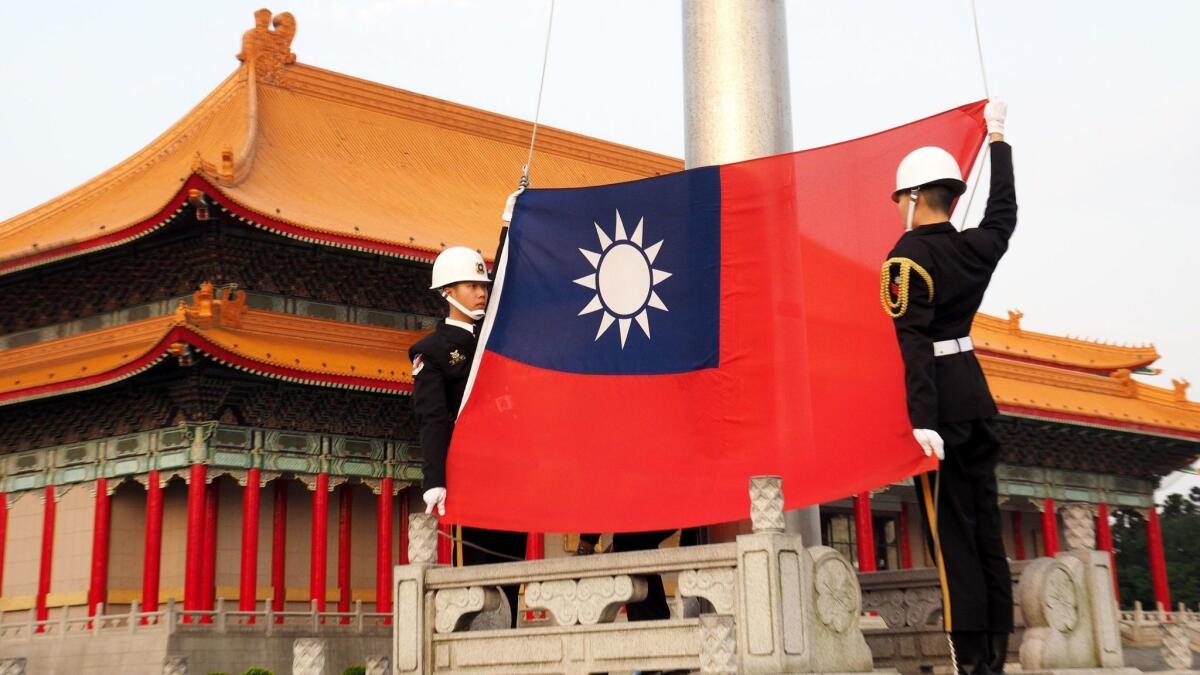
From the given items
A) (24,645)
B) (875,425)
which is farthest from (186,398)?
(875,425)

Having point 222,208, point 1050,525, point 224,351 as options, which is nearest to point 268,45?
point 222,208

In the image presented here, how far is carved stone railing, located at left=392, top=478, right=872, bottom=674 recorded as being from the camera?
642cm

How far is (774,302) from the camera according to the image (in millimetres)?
7984

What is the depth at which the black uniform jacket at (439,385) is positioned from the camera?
8180mm

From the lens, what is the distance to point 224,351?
1983 centimetres

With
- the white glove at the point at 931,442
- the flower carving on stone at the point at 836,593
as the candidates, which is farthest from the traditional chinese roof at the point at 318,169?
the white glove at the point at 931,442

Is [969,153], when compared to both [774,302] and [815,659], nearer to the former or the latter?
[774,302]

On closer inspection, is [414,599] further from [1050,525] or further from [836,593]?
[1050,525]

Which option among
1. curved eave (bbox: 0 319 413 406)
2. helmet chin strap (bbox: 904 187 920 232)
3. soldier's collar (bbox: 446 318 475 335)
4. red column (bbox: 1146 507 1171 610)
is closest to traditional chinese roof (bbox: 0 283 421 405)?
curved eave (bbox: 0 319 413 406)

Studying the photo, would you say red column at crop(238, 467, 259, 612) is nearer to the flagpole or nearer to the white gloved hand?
the flagpole

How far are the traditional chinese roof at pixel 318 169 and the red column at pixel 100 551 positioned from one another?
12.0 ft

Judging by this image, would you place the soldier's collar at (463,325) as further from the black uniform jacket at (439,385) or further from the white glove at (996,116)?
the white glove at (996,116)

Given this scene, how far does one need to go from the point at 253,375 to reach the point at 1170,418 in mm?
19955

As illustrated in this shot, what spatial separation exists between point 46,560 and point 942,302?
18.1 m
